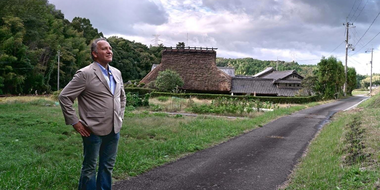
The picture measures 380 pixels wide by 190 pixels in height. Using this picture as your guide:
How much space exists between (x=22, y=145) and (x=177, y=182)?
4.97 metres

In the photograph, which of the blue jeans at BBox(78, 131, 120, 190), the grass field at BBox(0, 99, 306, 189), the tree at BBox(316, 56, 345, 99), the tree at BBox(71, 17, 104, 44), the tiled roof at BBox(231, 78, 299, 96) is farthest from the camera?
the tree at BBox(71, 17, 104, 44)

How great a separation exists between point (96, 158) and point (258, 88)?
37735 mm

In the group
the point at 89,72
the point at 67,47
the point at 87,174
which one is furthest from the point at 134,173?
the point at 67,47

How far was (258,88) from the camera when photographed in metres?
39.3

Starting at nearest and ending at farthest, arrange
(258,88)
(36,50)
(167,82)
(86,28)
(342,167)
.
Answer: (342,167)
(167,82)
(36,50)
(258,88)
(86,28)

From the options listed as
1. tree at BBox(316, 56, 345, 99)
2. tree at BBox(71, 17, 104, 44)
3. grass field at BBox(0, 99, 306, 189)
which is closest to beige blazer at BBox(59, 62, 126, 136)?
grass field at BBox(0, 99, 306, 189)

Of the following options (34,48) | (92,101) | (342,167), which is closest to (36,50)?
(34,48)

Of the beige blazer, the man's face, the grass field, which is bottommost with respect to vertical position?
the grass field

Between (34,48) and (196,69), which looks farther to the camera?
(196,69)

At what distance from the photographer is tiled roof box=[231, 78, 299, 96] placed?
3862 cm

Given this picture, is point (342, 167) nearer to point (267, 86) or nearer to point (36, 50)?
point (267, 86)

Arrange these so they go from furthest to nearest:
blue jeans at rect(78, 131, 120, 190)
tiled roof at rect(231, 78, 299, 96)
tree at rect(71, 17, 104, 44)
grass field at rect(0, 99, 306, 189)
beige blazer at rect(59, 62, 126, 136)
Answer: tree at rect(71, 17, 104, 44), tiled roof at rect(231, 78, 299, 96), grass field at rect(0, 99, 306, 189), blue jeans at rect(78, 131, 120, 190), beige blazer at rect(59, 62, 126, 136)

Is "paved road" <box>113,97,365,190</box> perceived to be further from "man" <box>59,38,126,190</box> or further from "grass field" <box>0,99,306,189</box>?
"man" <box>59,38,126,190</box>

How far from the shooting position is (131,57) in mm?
59781
